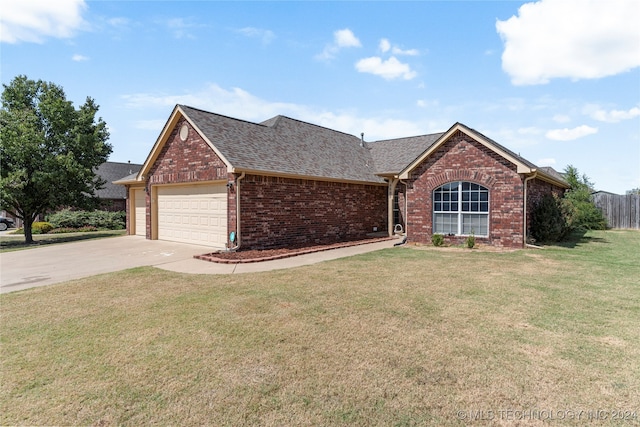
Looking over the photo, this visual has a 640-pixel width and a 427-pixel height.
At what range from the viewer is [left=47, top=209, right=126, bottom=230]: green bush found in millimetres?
27109

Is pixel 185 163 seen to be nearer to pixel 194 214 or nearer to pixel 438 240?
pixel 194 214

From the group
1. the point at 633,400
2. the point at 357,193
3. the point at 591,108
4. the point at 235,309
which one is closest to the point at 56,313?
the point at 235,309

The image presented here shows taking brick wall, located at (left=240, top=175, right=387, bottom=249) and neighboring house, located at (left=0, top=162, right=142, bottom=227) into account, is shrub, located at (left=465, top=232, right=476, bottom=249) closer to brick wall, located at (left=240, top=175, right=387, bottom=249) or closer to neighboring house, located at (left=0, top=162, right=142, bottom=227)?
brick wall, located at (left=240, top=175, right=387, bottom=249)

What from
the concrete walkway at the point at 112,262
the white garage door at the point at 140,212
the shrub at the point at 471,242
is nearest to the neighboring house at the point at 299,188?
Answer: the shrub at the point at 471,242

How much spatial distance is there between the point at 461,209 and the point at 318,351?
1130 centimetres

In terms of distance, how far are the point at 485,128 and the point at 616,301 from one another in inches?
485

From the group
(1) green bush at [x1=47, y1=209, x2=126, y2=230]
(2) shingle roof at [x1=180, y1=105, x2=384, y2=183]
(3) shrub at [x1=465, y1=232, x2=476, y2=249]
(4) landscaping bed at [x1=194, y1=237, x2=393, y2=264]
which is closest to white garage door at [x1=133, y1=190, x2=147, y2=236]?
(2) shingle roof at [x1=180, y1=105, x2=384, y2=183]

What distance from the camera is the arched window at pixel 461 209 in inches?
521

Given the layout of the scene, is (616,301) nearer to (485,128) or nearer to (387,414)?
(387,414)

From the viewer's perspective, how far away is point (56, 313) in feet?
18.3

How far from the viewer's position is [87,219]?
91.3ft

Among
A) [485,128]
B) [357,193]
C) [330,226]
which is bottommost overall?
[330,226]

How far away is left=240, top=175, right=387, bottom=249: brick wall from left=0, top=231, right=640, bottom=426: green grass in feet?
17.1

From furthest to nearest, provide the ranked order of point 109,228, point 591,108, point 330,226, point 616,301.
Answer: point 109,228, point 330,226, point 591,108, point 616,301
